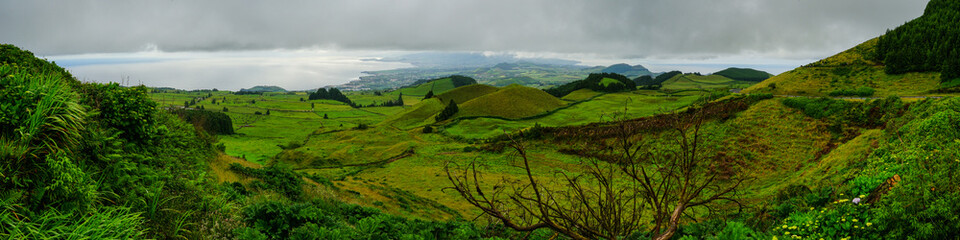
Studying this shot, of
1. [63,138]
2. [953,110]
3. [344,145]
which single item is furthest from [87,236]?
[344,145]

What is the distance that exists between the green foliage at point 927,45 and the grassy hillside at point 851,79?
1.32 metres

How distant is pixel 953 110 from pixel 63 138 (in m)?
19.3

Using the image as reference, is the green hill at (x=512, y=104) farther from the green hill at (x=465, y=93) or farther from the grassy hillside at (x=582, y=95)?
the green hill at (x=465, y=93)

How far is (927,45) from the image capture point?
4866 centimetres

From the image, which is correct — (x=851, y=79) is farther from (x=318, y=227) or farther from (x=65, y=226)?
(x=65, y=226)

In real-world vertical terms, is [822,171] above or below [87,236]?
below

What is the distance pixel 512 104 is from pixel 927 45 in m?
75.2

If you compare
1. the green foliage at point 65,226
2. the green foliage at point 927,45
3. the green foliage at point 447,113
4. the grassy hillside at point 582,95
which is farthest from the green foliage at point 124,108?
the grassy hillside at point 582,95

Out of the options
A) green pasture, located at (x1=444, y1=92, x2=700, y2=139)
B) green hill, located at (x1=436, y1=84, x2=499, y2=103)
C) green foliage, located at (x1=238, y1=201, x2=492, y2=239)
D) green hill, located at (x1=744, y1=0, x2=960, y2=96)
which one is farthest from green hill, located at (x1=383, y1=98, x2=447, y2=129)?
green foliage, located at (x1=238, y1=201, x2=492, y2=239)

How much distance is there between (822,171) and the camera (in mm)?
16922

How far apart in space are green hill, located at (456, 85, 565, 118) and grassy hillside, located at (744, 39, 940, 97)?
49848 mm

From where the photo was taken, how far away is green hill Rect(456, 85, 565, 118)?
94.2 metres

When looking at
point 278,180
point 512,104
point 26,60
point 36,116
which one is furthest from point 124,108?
point 512,104

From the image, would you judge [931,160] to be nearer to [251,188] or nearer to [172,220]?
[172,220]
